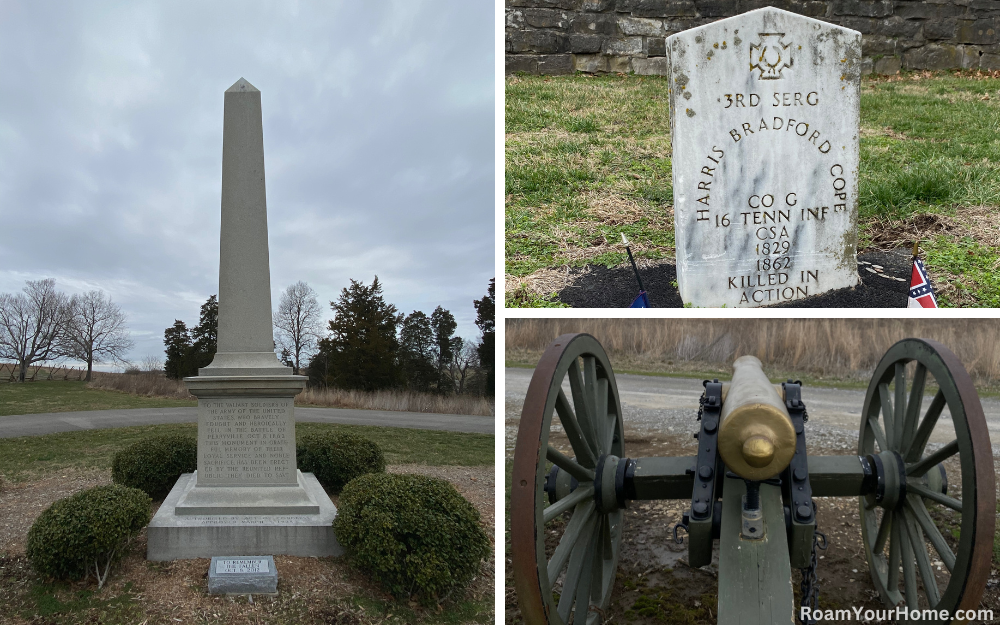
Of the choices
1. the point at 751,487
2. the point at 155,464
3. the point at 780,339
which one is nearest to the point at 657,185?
the point at 780,339

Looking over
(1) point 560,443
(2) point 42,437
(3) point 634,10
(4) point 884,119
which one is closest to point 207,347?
(2) point 42,437

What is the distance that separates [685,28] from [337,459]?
346 inches

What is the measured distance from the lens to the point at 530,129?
27.7 ft

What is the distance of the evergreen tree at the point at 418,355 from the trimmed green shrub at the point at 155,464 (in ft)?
46.7

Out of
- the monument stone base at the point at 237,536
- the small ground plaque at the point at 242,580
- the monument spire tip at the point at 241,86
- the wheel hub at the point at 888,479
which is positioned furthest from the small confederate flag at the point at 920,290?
the monument spire tip at the point at 241,86

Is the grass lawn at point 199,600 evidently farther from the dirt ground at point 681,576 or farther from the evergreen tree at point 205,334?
the evergreen tree at point 205,334

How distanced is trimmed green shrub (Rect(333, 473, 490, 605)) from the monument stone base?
1.05ft

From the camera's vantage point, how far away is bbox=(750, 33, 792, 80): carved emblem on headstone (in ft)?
15.6

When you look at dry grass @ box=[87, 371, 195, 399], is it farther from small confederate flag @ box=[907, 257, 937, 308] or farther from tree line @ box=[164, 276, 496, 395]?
small confederate flag @ box=[907, 257, 937, 308]

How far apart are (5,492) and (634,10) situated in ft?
36.0

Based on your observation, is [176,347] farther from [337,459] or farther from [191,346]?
[337,459]

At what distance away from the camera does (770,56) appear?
480 centimetres

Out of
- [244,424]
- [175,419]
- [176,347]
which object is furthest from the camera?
[176,347]

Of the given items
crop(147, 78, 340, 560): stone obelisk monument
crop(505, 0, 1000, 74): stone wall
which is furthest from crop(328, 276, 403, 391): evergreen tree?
crop(147, 78, 340, 560): stone obelisk monument
